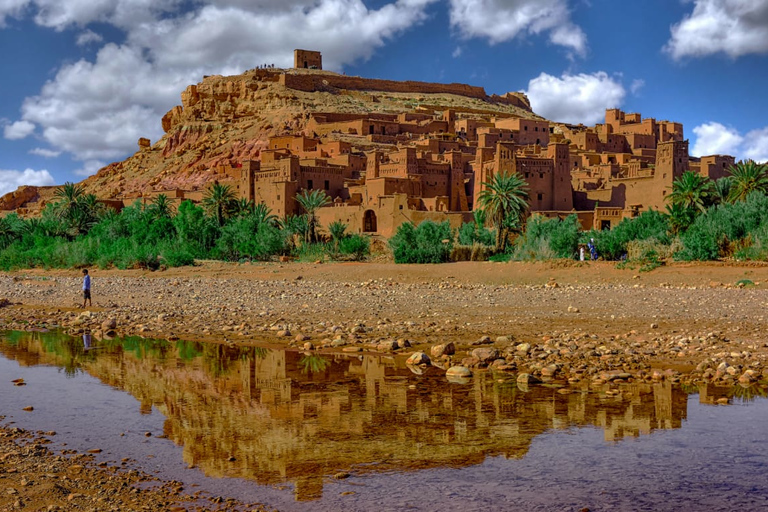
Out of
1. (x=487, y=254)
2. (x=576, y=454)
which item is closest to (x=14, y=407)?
(x=576, y=454)

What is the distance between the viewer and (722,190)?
31031mm

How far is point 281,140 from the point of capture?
195 feet

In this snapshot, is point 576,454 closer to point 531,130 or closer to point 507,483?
point 507,483

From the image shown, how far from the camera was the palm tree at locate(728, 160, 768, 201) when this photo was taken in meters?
29.1

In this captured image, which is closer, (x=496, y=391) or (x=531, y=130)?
(x=496, y=391)

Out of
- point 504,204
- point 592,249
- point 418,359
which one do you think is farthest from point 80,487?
A: point 504,204

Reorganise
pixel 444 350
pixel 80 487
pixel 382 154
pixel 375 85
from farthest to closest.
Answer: pixel 375 85 → pixel 382 154 → pixel 444 350 → pixel 80 487

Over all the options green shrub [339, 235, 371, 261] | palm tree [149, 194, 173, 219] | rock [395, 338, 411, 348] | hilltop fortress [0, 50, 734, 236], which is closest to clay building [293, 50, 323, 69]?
hilltop fortress [0, 50, 734, 236]

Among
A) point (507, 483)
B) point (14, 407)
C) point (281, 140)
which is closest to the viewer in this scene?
point (507, 483)

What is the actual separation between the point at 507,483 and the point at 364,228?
32940 millimetres

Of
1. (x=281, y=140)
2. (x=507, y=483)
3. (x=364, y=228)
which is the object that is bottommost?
(x=507, y=483)

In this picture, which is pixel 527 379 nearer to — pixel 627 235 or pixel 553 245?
pixel 553 245

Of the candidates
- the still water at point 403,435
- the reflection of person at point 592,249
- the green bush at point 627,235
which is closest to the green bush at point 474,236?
the green bush at point 627,235

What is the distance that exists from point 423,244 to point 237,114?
55.5 meters
